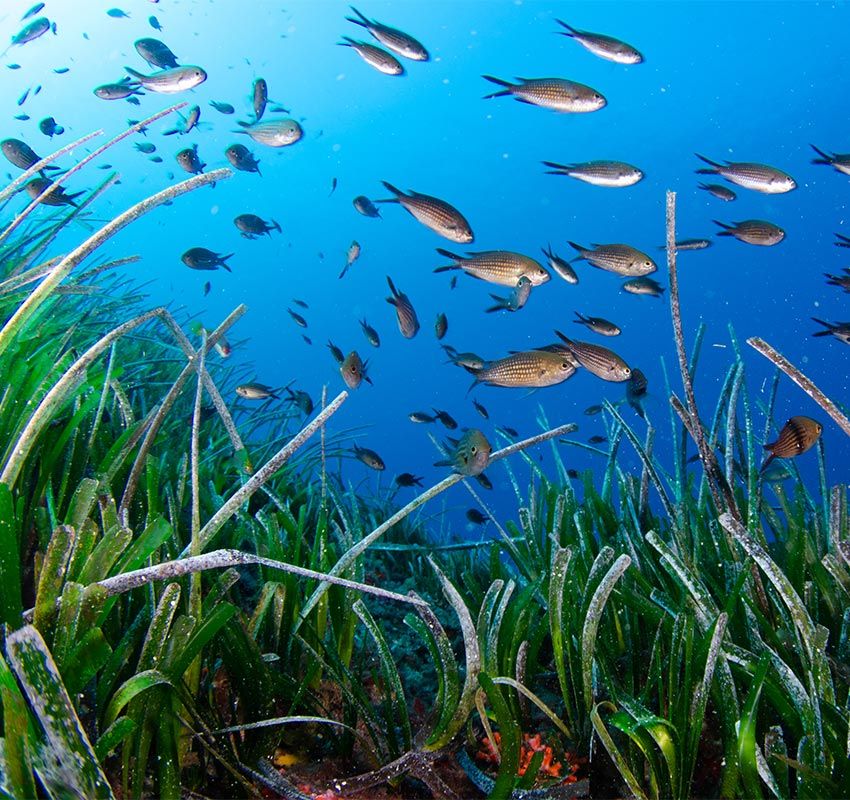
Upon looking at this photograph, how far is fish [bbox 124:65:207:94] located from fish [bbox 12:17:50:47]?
5.45ft

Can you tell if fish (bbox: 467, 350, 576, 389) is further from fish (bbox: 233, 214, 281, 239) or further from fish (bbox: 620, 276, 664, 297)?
fish (bbox: 233, 214, 281, 239)

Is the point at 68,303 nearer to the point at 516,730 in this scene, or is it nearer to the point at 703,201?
the point at 516,730

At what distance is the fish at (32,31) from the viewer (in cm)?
721

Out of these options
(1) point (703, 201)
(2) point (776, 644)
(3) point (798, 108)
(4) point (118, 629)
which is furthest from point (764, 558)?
(1) point (703, 201)

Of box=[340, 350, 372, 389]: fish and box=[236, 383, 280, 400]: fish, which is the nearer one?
box=[340, 350, 372, 389]: fish

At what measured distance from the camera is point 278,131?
7.34 m

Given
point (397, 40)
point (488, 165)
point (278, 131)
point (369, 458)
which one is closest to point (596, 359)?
point (369, 458)

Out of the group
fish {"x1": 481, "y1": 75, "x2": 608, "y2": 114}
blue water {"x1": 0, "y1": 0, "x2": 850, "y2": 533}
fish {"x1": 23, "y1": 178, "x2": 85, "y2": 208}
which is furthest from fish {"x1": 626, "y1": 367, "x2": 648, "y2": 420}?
blue water {"x1": 0, "y1": 0, "x2": 850, "y2": 533}

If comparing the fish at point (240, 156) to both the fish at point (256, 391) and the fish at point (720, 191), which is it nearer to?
the fish at point (256, 391)

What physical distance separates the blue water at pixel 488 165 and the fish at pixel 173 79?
198ft

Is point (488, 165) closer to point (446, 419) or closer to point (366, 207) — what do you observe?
point (366, 207)

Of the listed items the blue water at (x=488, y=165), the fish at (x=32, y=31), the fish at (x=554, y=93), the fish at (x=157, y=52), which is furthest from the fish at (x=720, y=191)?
the blue water at (x=488, y=165)

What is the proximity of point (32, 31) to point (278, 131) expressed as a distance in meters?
3.41

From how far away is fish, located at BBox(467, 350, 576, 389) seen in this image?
4328 mm
